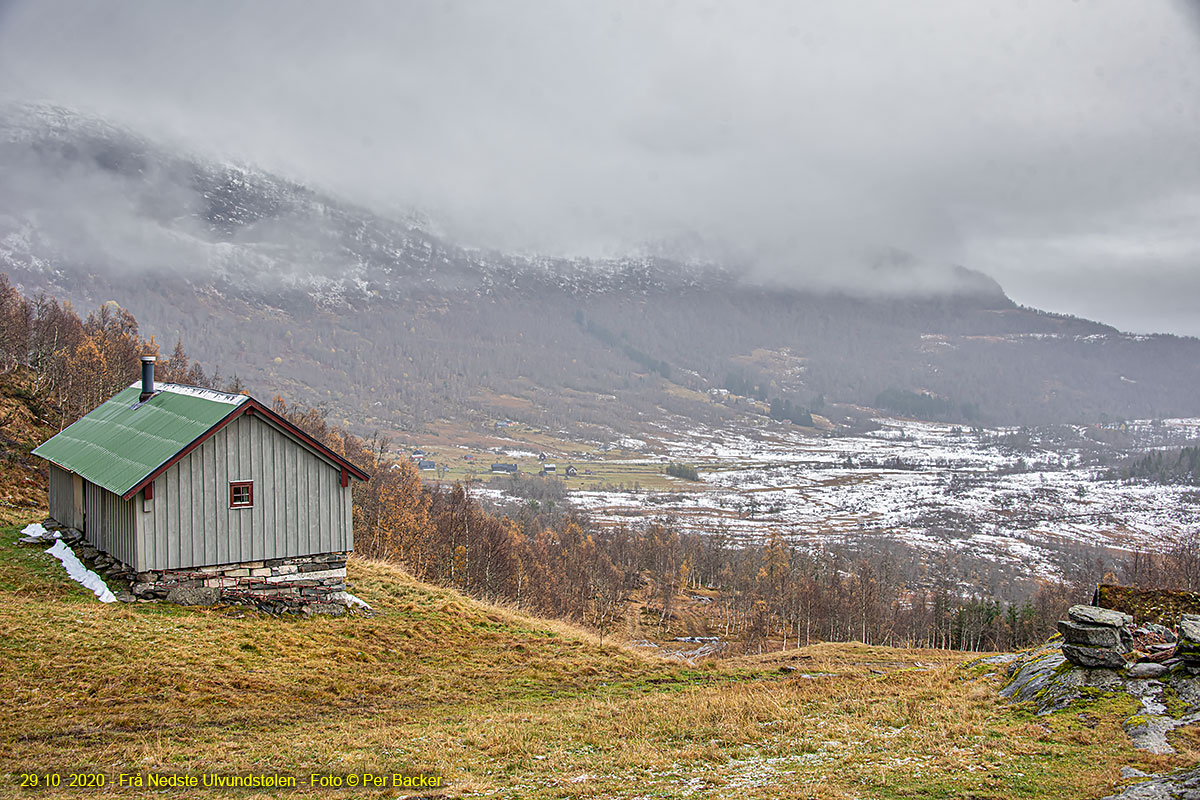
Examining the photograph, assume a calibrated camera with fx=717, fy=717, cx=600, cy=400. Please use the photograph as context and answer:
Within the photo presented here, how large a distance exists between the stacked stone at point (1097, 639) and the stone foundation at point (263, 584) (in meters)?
21.7

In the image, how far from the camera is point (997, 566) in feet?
520

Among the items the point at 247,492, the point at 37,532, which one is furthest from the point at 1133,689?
the point at 37,532

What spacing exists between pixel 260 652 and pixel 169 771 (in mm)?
7957

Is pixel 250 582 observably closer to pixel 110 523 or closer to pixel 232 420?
pixel 110 523

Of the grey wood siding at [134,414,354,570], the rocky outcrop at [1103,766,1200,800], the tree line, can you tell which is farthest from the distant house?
the rocky outcrop at [1103,766,1200,800]

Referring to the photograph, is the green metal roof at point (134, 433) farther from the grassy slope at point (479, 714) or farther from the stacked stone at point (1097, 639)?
the stacked stone at point (1097, 639)

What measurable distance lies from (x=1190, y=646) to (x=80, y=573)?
3026 cm

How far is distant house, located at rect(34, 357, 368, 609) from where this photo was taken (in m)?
22.9

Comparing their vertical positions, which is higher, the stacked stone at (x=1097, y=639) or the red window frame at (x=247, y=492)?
the red window frame at (x=247, y=492)

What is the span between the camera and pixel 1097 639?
48.2 ft

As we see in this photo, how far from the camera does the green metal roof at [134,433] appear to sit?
922 inches

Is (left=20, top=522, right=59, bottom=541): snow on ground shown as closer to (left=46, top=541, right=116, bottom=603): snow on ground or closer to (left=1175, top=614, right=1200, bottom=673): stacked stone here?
(left=46, top=541, right=116, bottom=603): snow on ground

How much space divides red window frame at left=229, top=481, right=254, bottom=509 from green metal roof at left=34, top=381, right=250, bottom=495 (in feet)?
6.97

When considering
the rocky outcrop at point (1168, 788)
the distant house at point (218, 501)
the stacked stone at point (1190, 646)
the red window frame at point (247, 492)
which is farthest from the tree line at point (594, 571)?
the rocky outcrop at point (1168, 788)
